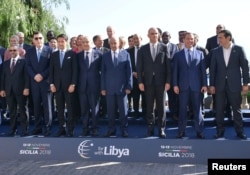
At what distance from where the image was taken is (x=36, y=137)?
6.79m

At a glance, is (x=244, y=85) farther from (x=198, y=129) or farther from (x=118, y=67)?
(x=118, y=67)

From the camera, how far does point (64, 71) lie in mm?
6766

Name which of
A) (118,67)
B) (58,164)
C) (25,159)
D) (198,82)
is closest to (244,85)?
(198,82)

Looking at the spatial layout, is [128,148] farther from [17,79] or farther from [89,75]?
[17,79]

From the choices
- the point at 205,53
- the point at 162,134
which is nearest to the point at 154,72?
the point at 162,134

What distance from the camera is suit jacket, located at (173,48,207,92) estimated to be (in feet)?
21.3

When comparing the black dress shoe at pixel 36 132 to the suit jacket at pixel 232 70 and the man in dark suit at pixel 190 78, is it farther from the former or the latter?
the suit jacket at pixel 232 70

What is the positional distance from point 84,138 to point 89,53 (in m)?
1.47

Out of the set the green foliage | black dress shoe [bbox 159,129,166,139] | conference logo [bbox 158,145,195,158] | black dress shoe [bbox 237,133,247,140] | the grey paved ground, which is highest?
the green foliage

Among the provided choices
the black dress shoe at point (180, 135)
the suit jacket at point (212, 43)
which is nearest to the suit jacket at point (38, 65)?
the black dress shoe at point (180, 135)

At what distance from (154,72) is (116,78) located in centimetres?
66

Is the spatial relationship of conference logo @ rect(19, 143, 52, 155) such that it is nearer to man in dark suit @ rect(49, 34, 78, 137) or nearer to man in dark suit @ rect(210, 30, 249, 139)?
man in dark suit @ rect(49, 34, 78, 137)

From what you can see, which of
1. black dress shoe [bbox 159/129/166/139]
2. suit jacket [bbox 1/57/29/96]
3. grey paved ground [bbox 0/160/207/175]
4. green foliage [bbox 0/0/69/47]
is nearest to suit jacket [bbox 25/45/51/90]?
suit jacket [bbox 1/57/29/96]

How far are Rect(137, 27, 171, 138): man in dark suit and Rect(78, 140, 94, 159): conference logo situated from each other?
3.76 feet
